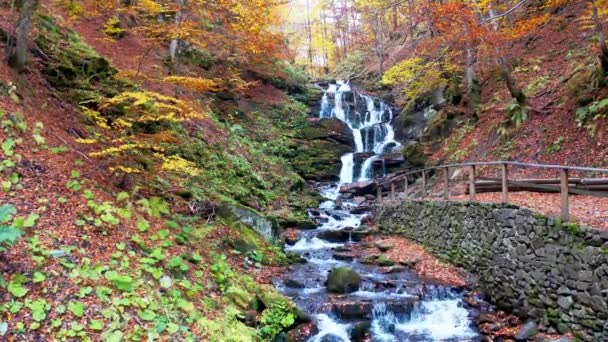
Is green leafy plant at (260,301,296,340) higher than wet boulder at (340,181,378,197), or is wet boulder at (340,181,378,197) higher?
wet boulder at (340,181,378,197)

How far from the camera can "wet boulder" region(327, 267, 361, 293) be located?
29.0ft

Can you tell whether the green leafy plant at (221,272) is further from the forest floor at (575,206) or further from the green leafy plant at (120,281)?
the forest floor at (575,206)

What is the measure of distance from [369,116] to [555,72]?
1168 centimetres

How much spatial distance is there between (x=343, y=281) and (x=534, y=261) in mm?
3570

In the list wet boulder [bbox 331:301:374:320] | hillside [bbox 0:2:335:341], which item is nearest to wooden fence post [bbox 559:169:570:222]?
wet boulder [bbox 331:301:374:320]

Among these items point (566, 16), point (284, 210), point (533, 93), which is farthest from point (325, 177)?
point (566, 16)

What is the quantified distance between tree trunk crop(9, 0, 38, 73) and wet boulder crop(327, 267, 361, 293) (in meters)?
7.15

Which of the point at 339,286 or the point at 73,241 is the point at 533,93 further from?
the point at 73,241

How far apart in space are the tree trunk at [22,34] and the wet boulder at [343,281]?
7.15 meters

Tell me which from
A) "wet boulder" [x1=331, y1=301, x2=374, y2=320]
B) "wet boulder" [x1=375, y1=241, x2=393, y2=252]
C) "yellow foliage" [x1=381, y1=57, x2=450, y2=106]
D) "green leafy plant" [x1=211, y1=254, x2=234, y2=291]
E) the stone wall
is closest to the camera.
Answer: the stone wall

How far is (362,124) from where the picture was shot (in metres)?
25.2

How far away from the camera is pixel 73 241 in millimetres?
5492

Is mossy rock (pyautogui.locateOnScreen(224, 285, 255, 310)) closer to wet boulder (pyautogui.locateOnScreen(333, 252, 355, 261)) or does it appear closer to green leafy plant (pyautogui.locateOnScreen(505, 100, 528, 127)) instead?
wet boulder (pyautogui.locateOnScreen(333, 252, 355, 261))

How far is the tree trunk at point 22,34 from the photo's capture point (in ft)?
24.4
